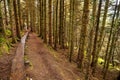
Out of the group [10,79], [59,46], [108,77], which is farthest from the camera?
[59,46]

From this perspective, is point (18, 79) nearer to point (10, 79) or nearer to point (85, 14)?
point (10, 79)

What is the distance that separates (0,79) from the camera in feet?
26.3

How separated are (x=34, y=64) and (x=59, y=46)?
33.6ft

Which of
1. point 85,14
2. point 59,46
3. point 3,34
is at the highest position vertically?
point 85,14

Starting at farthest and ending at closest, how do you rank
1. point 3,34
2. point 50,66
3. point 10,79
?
point 3,34 < point 50,66 < point 10,79

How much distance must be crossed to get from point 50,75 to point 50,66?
1567 mm

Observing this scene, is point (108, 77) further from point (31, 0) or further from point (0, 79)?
point (31, 0)

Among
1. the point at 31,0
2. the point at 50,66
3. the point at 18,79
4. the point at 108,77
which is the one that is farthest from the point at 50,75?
the point at 31,0

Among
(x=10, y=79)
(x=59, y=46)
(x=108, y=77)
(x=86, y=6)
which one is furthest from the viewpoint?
(x=59, y=46)

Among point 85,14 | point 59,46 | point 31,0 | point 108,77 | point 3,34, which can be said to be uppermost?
point 31,0

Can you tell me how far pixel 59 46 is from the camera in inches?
846

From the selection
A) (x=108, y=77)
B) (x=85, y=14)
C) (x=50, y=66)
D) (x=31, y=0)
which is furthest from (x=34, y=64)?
(x=31, y=0)

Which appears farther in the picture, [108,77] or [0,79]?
[108,77]

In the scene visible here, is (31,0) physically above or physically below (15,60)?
above
